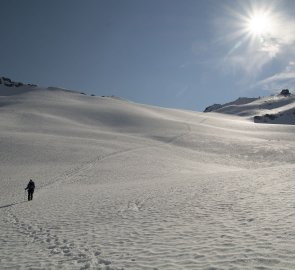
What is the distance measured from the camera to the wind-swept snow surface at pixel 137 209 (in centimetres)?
1088

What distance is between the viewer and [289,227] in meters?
11.9

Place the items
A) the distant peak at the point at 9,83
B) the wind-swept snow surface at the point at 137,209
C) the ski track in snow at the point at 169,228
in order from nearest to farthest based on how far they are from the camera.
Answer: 1. the ski track in snow at the point at 169,228
2. the wind-swept snow surface at the point at 137,209
3. the distant peak at the point at 9,83

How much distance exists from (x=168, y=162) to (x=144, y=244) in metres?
32.2

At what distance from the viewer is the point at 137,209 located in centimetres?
1880

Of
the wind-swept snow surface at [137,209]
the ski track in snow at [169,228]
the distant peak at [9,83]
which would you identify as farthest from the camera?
the distant peak at [9,83]

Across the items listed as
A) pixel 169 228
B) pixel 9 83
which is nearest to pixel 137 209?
pixel 169 228

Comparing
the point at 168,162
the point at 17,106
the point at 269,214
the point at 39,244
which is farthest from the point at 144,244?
the point at 17,106

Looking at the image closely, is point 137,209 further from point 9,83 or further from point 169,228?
point 9,83

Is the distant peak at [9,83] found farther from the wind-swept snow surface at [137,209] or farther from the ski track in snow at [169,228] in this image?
the ski track in snow at [169,228]

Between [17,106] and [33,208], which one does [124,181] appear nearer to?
[33,208]

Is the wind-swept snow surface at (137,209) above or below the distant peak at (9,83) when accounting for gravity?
below

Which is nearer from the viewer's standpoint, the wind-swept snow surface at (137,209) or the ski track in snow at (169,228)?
the ski track in snow at (169,228)

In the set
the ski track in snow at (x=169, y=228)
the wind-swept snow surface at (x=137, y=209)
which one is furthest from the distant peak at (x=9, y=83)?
the ski track in snow at (x=169, y=228)

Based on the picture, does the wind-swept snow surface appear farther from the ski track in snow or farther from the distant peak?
the distant peak
